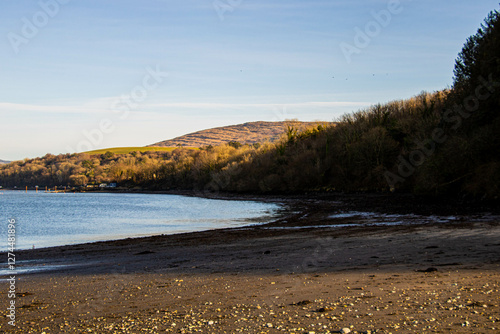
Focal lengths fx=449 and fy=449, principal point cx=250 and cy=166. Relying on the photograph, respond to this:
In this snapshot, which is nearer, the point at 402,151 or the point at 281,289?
the point at 281,289

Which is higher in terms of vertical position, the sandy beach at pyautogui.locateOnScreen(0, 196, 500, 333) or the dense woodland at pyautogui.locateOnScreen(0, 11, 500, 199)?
the dense woodland at pyautogui.locateOnScreen(0, 11, 500, 199)

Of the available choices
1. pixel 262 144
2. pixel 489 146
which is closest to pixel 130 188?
pixel 262 144

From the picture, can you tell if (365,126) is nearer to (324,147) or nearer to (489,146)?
(324,147)

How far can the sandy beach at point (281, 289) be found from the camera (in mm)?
6312

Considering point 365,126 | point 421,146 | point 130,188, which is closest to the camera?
point 421,146

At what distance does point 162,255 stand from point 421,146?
111 ft

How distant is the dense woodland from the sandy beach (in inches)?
680

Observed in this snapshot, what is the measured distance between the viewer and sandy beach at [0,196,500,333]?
631 cm

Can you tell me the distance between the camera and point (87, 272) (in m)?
12.3

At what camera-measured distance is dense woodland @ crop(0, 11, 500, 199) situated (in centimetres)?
3072

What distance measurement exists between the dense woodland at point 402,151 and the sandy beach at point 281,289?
17.3m

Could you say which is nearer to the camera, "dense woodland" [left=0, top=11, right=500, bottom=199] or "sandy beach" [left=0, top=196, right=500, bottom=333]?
"sandy beach" [left=0, top=196, right=500, bottom=333]

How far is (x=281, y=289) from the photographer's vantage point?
856cm

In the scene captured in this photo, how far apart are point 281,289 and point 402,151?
51331 millimetres
